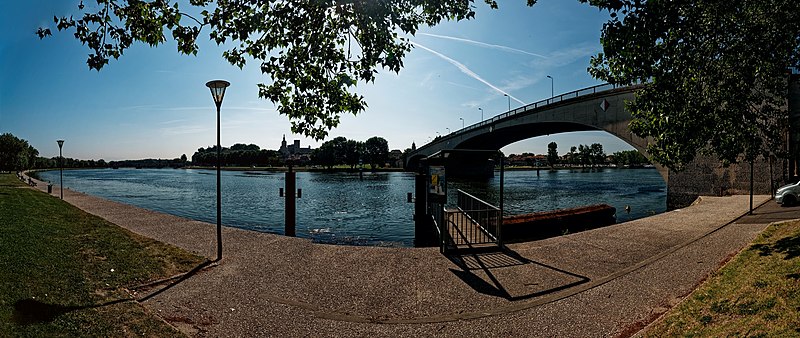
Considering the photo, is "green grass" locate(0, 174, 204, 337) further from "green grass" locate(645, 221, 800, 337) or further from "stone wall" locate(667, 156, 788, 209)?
"stone wall" locate(667, 156, 788, 209)

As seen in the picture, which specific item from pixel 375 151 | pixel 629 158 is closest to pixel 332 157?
pixel 375 151

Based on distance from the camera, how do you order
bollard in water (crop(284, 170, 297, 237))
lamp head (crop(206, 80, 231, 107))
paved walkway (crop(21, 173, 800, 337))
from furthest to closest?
1. bollard in water (crop(284, 170, 297, 237))
2. lamp head (crop(206, 80, 231, 107))
3. paved walkway (crop(21, 173, 800, 337))

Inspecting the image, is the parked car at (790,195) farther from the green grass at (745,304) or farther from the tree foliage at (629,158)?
the tree foliage at (629,158)

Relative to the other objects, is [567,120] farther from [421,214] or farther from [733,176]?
[421,214]

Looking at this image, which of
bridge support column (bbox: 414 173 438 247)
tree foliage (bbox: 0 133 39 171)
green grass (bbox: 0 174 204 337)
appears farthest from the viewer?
tree foliage (bbox: 0 133 39 171)

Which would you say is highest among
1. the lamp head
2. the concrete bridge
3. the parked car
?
the concrete bridge

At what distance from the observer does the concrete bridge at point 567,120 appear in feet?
104

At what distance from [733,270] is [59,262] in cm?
1302

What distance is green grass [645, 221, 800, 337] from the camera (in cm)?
440

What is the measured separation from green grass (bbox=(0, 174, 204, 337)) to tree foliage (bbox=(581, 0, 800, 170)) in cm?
911

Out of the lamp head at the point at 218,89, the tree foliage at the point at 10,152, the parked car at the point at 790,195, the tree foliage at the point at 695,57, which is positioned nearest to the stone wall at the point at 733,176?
the parked car at the point at 790,195

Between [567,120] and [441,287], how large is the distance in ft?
120

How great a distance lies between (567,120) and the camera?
39.2 metres

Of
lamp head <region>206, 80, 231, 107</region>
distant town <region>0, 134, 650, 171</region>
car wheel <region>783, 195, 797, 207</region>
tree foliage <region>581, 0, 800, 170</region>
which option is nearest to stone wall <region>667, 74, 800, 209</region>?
car wheel <region>783, 195, 797, 207</region>
